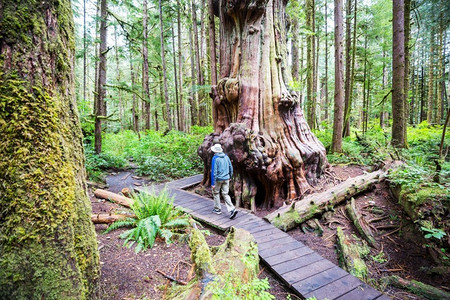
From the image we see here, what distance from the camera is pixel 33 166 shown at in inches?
71.8

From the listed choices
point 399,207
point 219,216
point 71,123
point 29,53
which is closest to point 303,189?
point 399,207

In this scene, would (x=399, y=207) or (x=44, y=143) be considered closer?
(x=44, y=143)

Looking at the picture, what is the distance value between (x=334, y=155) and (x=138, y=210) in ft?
31.4

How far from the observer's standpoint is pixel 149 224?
438 centimetres

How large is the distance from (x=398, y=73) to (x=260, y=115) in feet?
21.2

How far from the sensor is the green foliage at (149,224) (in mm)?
4145

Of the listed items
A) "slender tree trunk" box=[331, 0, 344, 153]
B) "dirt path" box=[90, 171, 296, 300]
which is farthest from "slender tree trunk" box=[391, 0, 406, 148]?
"dirt path" box=[90, 171, 296, 300]

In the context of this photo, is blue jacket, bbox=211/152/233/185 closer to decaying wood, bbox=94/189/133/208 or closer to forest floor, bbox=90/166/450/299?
forest floor, bbox=90/166/450/299

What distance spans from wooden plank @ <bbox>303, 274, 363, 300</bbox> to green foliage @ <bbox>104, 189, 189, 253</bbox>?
8.47ft

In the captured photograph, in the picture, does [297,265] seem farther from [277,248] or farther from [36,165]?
[36,165]

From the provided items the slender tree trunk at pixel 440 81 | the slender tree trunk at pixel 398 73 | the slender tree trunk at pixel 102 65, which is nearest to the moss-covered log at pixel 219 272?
the slender tree trunk at pixel 102 65

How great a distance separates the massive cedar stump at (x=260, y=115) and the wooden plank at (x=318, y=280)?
3227mm

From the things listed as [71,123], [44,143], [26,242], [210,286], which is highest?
[71,123]

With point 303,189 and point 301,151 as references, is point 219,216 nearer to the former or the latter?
point 303,189
